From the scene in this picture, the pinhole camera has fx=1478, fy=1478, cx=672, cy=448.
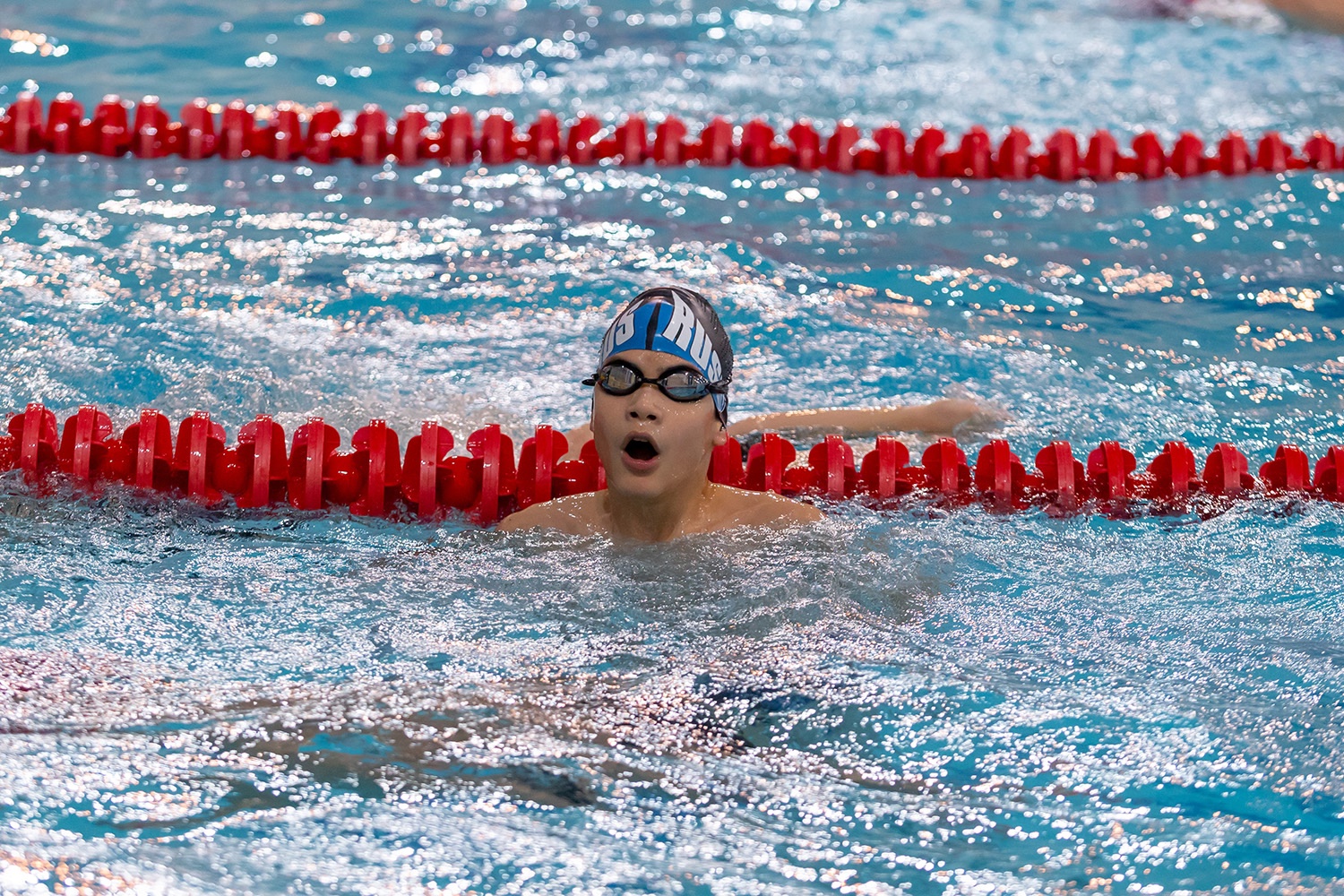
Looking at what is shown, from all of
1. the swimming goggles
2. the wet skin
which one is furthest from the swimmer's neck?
the swimming goggles

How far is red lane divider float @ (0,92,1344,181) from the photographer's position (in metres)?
6.77

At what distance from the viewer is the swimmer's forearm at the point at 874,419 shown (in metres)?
4.14

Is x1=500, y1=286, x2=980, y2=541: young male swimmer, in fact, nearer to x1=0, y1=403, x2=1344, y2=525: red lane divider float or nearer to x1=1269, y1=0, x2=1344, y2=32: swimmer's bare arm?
x1=0, y1=403, x2=1344, y2=525: red lane divider float

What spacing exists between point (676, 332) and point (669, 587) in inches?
22.6

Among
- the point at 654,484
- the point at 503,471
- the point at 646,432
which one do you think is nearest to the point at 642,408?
the point at 646,432

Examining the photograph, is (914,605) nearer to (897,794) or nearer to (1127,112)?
(897,794)

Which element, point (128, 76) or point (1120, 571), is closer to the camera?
point (1120, 571)

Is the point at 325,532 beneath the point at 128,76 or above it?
beneath

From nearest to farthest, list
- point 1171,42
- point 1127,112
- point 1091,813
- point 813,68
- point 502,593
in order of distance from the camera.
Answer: point 1091,813, point 502,593, point 1127,112, point 813,68, point 1171,42

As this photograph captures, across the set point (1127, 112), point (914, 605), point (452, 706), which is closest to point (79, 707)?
point (452, 706)

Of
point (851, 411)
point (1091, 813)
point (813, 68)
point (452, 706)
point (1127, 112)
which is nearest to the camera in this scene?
point (1091, 813)

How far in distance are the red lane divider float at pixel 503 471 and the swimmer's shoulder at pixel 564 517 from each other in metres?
0.20

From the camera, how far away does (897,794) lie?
269 centimetres

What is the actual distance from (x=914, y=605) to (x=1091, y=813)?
0.80m
